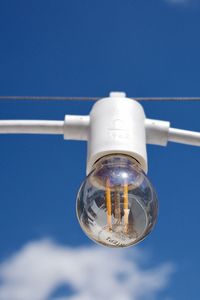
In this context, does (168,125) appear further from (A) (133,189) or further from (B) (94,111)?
(A) (133,189)

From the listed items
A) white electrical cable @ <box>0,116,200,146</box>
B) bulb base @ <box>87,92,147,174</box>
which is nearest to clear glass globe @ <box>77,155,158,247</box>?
bulb base @ <box>87,92,147,174</box>

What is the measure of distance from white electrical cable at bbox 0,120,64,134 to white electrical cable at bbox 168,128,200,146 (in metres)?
0.47

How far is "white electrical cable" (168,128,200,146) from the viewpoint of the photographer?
2.48 metres

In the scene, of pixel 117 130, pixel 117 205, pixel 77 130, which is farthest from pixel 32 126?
pixel 117 205

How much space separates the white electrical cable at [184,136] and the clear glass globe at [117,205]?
1.22 feet

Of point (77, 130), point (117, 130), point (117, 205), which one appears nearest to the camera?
point (117, 205)

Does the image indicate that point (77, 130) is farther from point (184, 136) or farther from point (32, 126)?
point (184, 136)

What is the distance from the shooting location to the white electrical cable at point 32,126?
2.48 m

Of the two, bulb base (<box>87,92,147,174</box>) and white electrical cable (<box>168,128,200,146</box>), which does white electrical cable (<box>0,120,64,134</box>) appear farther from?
white electrical cable (<box>168,128,200,146</box>)

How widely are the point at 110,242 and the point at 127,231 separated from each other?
9 cm

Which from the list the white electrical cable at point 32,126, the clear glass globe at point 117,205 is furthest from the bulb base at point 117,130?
the white electrical cable at point 32,126

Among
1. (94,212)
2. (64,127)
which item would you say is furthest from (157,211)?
(64,127)

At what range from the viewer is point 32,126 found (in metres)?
2.48

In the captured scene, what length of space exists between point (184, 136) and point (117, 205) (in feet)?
1.90
